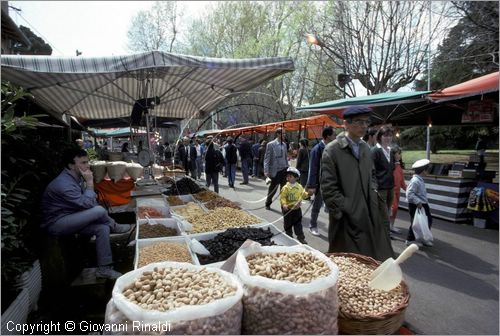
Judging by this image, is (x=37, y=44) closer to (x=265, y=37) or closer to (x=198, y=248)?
(x=265, y=37)

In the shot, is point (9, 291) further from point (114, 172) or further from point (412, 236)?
point (412, 236)

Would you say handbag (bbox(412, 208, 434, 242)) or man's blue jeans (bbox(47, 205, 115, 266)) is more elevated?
man's blue jeans (bbox(47, 205, 115, 266))

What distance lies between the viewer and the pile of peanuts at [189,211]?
472cm

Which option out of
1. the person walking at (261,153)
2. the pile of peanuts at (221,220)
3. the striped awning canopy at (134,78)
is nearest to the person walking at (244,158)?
the person walking at (261,153)

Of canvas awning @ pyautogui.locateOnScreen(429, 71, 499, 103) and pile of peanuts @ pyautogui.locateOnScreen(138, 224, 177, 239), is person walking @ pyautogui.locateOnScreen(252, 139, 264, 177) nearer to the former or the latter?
canvas awning @ pyautogui.locateOnScreen(429, 71, 499, 103)

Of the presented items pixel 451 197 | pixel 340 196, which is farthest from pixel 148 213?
pixel 451 197

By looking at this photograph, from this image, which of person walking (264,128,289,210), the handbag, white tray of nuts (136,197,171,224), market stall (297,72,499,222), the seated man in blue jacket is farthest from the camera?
person walking (264,128,289,210)

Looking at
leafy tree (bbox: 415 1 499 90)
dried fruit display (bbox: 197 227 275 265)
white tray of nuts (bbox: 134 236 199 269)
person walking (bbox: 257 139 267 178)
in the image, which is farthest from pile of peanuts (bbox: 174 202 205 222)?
leafy tree (bbox: 415 1 499 90)

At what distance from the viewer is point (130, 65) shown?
3977 mm

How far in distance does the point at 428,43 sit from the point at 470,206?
12.1 m

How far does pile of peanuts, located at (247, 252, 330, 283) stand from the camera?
154cm

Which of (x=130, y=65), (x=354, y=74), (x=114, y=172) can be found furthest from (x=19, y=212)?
(x=354, y=74)

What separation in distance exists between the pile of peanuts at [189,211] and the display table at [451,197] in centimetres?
572

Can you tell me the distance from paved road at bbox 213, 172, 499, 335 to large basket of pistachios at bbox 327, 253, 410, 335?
1.69 meters
